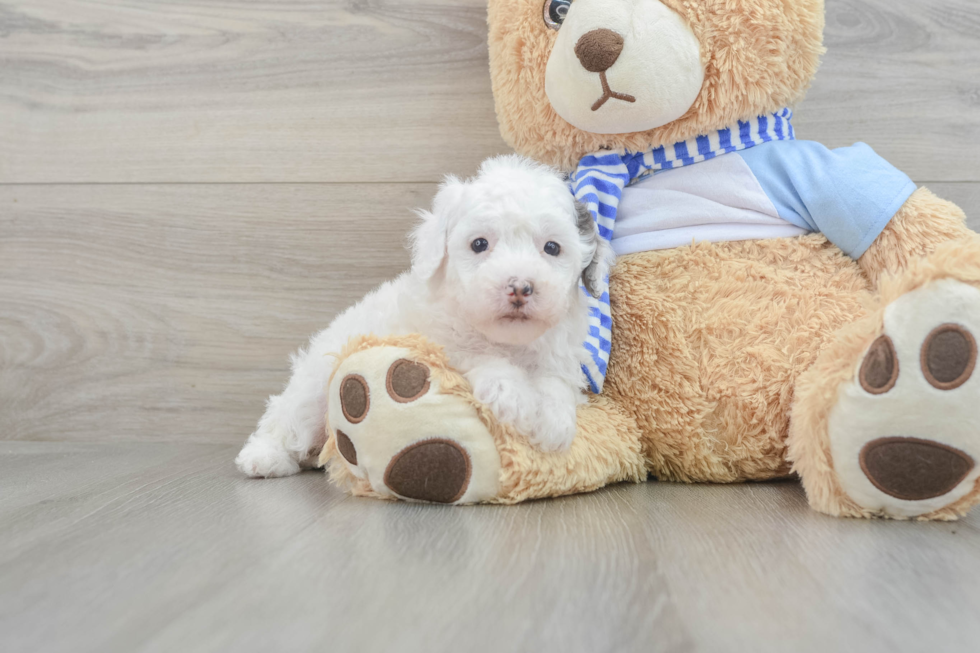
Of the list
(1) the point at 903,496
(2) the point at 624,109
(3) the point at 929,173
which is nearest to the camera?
Result: (1) the point at 903,496

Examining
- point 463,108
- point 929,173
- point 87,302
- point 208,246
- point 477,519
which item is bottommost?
point 477,519

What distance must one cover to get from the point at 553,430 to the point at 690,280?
0.30 meters

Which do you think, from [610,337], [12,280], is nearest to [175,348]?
[12,280]

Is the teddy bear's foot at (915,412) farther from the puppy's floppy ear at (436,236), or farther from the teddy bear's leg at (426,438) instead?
the puppy's floppy ear at (436,236)

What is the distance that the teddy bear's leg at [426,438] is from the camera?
0.81 metres

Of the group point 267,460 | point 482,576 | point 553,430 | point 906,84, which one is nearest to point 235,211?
point 267,460

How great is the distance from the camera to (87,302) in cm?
141

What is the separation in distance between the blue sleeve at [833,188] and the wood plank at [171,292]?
0.62m

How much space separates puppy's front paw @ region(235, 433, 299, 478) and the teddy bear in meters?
0.19

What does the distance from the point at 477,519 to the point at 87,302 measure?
40.8 inches

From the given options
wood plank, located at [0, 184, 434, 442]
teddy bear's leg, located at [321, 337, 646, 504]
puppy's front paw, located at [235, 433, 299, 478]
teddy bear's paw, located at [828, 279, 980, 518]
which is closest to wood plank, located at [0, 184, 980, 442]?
wood plank, located at [0, 184, 434, 442]

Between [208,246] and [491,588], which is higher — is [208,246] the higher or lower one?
the higher one

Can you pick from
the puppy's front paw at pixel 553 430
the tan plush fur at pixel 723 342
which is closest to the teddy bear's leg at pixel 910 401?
the tan plush fur at pixel 723 342

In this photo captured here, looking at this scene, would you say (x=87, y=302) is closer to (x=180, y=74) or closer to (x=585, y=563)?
(x=180, y=74)
